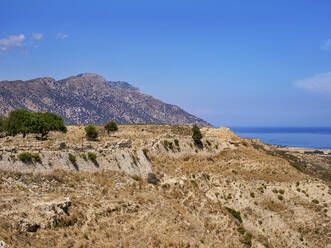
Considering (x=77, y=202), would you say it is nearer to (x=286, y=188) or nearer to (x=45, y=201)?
(x=45, y=201)

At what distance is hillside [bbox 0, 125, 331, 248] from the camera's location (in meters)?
18.1

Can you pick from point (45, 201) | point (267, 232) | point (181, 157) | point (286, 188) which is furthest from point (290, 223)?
point (45, 201)

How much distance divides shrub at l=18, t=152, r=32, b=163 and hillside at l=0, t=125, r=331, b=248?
15.4 inches

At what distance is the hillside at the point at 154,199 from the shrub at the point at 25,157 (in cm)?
39

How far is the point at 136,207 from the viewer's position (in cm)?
2330

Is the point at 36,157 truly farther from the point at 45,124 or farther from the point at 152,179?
the point at 45,124

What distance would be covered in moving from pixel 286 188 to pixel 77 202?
A: 2948 centimetres

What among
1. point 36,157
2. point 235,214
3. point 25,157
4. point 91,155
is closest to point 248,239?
point 235,214

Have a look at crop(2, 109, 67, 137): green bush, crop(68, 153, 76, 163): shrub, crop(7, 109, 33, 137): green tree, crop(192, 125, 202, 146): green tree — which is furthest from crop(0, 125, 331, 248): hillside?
crop(7, 109, 33, 137): green tree

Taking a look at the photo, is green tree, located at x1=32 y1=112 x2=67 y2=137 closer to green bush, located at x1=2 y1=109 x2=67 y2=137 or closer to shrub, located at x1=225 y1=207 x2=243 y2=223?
green bush, located at x1=2 y1=109 x2=67 y2=137

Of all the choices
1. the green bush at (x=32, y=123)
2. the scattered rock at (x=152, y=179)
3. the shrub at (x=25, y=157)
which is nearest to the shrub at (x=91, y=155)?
the shrub at (x=25, y=157)

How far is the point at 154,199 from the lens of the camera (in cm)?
2594

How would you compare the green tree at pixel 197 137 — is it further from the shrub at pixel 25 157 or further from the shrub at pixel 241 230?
the shrub at pixel 25 157

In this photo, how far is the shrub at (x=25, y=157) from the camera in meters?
23.5
